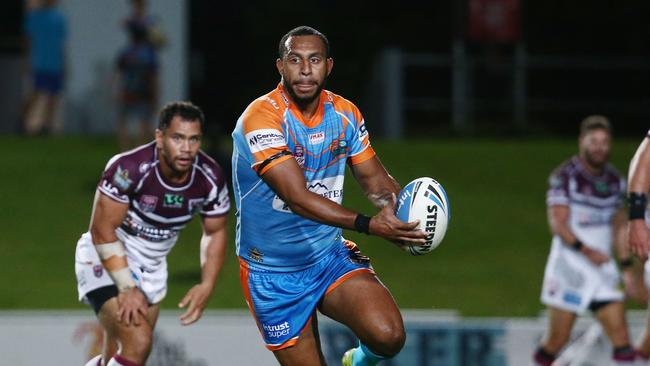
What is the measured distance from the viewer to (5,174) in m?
14.5

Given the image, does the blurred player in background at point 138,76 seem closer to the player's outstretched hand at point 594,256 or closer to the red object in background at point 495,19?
the red object in background at point 495,19

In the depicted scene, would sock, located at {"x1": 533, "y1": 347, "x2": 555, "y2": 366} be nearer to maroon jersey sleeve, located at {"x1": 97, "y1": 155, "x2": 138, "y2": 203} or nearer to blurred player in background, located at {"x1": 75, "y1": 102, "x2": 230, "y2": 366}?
blurred player in background, located at {"x1": 75, "y1": 102, "x2": 230, "y2": 366}

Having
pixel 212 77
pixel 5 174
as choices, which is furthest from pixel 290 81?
pixel 5 174

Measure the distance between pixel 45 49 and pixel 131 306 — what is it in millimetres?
8305

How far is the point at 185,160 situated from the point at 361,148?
1.14 m

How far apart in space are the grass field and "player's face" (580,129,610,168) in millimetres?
2165

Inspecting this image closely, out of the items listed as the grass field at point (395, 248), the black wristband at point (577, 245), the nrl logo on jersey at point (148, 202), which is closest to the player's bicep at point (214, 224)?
the nrl logo on jersey at point (148, 202)

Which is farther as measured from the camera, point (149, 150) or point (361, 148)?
point (149, 150)

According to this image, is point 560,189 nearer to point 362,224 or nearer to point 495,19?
point 362,224

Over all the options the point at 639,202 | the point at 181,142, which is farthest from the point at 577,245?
the point at 181,142

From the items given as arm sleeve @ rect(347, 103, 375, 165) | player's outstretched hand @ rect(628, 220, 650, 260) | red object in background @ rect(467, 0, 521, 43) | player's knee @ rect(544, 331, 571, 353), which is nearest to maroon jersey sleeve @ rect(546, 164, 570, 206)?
player's knee @ rect(544, 331, 571, 353)

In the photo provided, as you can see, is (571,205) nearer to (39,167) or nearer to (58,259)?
(58,259)

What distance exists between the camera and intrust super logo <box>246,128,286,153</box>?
5.70 meters

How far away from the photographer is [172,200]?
701 centimetres
